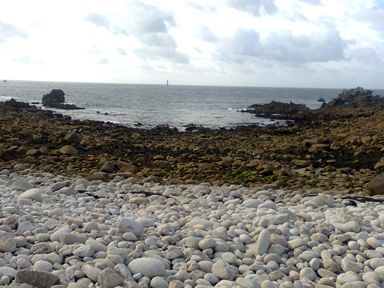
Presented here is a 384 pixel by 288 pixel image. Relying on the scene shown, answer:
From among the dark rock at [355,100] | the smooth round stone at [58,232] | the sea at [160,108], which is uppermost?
the dark rock at [355,100]

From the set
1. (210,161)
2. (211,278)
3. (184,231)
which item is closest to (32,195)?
(184,231)

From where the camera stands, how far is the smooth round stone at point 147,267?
3.83 meters

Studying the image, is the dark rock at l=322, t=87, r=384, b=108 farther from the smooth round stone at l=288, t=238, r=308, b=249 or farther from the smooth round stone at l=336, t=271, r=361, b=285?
the smooth round stone at l=336, t=271, r=361, b=285

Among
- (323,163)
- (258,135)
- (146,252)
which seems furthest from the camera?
(258,135)

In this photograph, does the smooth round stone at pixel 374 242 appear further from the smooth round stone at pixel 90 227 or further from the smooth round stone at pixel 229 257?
the smooth round stone at pixel 90 227

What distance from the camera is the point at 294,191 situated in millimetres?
8227

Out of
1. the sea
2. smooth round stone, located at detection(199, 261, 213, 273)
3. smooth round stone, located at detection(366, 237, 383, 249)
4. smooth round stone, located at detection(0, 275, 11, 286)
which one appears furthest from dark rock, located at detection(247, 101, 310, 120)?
smooth round stone, located at detection(0, 275, 11, 286)

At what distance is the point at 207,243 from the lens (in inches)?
174

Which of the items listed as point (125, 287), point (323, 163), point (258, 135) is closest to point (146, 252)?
point (125, 287)

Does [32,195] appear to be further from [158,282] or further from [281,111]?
[281,111]

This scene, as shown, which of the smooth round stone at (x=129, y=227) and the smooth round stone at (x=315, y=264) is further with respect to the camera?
the smooth round stone at (x=129, y=227)

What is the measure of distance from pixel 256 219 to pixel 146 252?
1.64 metres

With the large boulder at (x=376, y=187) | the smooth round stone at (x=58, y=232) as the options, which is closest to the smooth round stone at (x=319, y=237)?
the smooth round stone at (x=58, y=232)

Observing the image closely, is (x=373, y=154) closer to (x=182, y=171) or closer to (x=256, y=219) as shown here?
(x=182, y=171)
